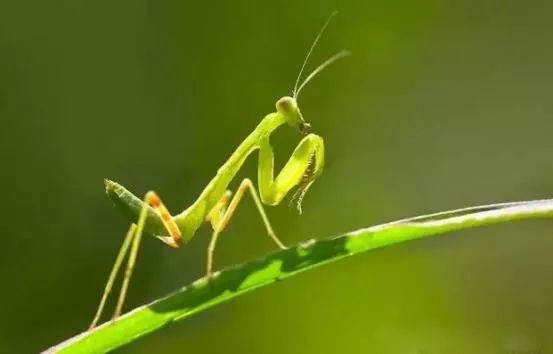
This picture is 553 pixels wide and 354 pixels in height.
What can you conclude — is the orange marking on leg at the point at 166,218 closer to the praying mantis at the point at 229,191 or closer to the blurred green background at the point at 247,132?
the praying mantis at the point at 229,191

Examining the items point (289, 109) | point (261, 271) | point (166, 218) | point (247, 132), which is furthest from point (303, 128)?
point (247, 132)

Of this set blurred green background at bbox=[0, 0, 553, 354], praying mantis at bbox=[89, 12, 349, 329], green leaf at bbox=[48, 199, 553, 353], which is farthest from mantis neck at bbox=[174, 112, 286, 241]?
blurred green background at bbox=[0, 0, 553, 354]

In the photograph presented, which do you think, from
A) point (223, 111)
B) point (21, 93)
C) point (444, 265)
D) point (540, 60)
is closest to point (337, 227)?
point (444, 265)

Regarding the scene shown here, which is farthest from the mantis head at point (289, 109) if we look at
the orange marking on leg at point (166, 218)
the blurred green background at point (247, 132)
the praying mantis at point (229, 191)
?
the blurred green background at point (247, 132)

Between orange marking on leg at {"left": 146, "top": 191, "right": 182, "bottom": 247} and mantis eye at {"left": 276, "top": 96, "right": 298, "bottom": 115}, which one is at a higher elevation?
mantis eye at {"left": 276, "top": 96, "right": 298, "bottom": 115}

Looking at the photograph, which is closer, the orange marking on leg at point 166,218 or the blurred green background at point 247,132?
the orange marking on leg at point 166,218

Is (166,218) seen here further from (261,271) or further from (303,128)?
(261,271)

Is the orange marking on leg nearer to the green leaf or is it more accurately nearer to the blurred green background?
the green leaf
